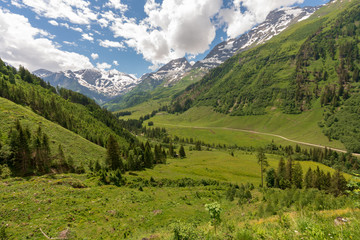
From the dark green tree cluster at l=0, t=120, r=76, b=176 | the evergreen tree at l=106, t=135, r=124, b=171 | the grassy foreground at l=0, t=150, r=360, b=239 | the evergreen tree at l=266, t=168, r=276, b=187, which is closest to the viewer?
the grassy foreground at l=0, t=150, r=360, b=239

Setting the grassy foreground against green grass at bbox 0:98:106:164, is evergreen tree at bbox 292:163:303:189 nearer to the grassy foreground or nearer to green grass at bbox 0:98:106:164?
the grassy foreground

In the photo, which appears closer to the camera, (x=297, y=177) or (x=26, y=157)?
(x=26, y=157)

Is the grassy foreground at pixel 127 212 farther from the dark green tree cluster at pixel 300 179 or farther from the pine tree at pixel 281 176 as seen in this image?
the pine tree at pixel 281 176

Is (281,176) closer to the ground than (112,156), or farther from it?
closer to the ground

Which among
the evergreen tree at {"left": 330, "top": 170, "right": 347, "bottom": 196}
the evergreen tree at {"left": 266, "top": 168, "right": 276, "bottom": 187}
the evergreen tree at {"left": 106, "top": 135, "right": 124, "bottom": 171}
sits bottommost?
the evergreen tree at {"left": 266, "top": 168, "right": 276, "bottom": 187}

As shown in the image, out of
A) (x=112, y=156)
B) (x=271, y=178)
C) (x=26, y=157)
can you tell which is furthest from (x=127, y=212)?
(x=271, y=178)

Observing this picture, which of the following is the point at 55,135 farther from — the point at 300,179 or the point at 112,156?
the point at 300,179

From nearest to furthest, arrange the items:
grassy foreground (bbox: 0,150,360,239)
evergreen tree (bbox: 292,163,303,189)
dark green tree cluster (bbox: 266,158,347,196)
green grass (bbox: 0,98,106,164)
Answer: grassy foreground (bbox: 0,150,360,239)
dark green tree cluster (bbox: 266,158,347,196)
green grass (bbox: 0,98,106,164)
evergreen tree (bbox: 292,163,303,189)

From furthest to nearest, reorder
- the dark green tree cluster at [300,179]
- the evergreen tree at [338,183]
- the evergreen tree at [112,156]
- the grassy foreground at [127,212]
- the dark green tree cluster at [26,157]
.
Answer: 1. the evergreen tree at [112,156]
2. the dark green tree cluster at [300,179]
3. the evergreen tree at [338,183]
4. the dark green tree cluster at [26,157]
5. the grassy foreground at [127,212]

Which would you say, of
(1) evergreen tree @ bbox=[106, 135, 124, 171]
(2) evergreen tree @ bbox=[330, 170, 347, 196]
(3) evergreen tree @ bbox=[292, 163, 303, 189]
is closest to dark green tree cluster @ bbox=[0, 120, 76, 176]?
(1) evergreen tree @ bbox=[106, 135, 124, 171]

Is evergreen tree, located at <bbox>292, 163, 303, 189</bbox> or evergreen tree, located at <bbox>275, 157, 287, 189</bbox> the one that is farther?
evergreen tree, located at <bbox>275, 157, 287, 189</bbox>

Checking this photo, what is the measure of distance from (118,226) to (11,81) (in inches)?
7896

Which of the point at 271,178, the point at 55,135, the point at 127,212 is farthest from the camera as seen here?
the point at 55,135

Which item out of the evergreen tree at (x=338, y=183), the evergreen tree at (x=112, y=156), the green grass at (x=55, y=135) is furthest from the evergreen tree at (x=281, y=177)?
the green grass at (x=55, y=135)
